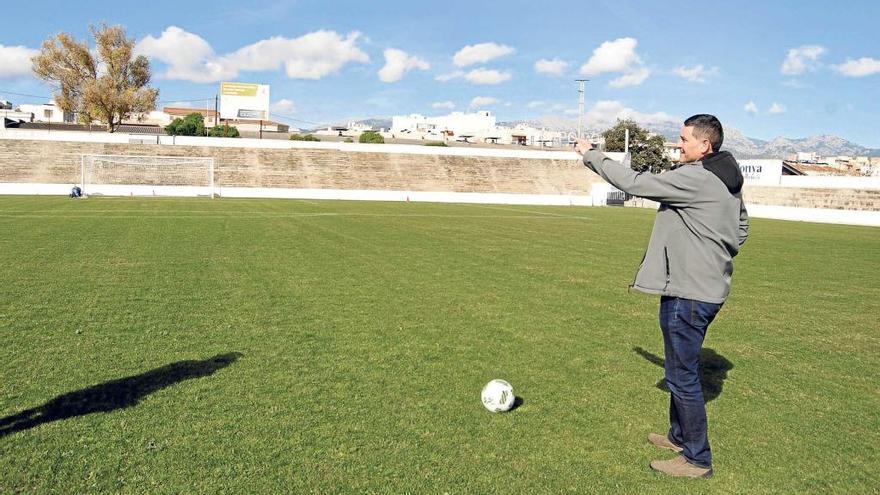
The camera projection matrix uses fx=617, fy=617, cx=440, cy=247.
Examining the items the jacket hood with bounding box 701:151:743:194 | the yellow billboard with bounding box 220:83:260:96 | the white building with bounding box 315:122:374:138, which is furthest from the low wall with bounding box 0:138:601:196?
the jacket hood with bounding box 701:151:743:194

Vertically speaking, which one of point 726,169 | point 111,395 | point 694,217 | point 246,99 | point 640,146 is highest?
point 246,99

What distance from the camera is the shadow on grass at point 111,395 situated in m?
4.61

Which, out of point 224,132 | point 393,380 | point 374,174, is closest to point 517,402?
point 393,380

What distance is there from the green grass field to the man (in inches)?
18.5

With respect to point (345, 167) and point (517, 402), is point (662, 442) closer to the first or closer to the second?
point (517, 402)

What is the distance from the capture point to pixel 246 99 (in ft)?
239

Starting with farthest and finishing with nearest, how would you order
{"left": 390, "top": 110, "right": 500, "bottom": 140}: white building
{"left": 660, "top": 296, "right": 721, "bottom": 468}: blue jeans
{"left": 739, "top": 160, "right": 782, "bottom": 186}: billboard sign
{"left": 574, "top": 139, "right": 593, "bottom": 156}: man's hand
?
{"left": 390, "top": 110, "right": 500, "bottom": 140}: white building < {"left": 739, "top": 160, "right": 782, "bottom": 186}: billboard sign < {"left": 574, "top": 139, "right": 593, "bottom": 156}: man's hand < {"left": 660, "top": 296, "right": 721, "bottom": 468}: blue jeans

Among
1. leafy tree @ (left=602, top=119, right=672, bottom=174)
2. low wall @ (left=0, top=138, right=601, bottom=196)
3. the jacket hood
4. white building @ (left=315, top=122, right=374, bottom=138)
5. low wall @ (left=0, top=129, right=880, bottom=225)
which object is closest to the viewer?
the jacket hood

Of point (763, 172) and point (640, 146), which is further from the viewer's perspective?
point (640, 146)

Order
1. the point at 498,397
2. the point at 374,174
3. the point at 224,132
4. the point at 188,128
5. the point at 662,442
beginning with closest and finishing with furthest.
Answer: the point at 662,442, the point at 498,397, the point at 374,174, the point at 224,132, the point at 188,128

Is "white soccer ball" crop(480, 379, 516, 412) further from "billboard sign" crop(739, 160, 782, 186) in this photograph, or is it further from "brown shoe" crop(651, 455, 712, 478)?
"billboard sign" crop(739, 160, 782, 186)

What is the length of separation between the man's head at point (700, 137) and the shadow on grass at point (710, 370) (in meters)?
2.67

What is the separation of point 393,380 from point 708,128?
3.48 metres

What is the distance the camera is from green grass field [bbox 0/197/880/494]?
4.09 m
